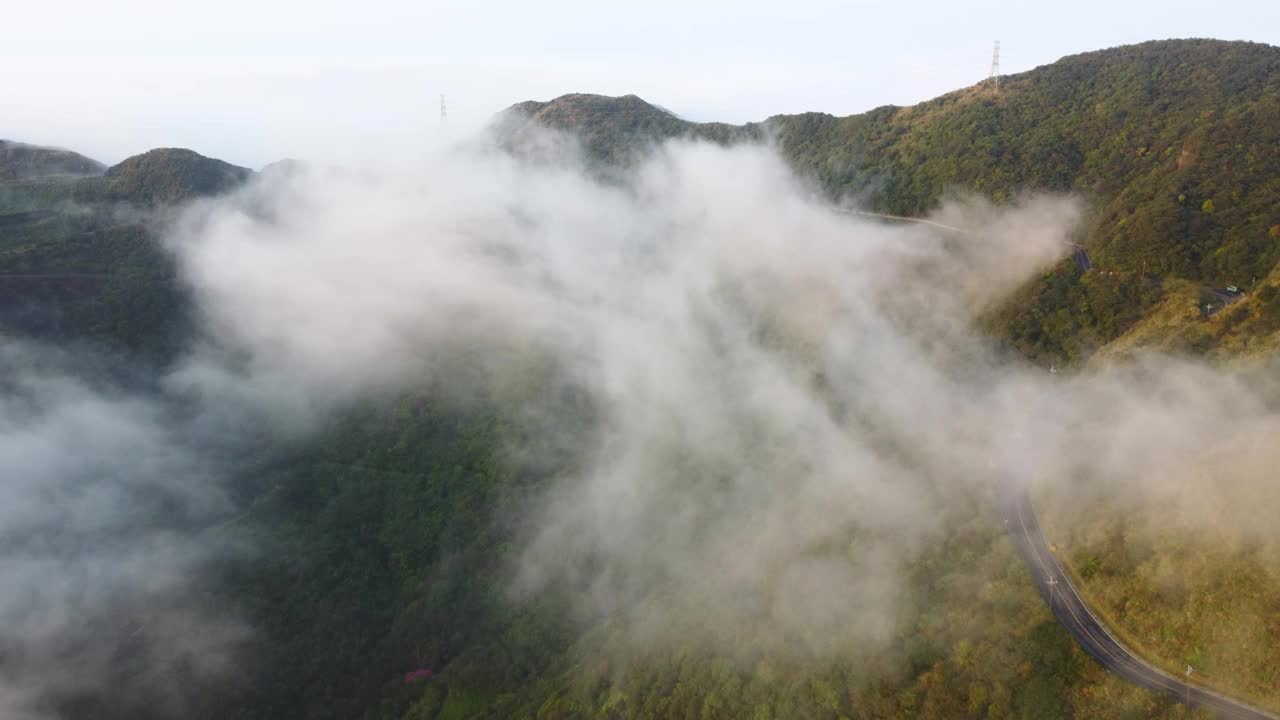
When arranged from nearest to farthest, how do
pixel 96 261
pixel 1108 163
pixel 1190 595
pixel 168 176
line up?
pixel 1190 595 → pixel 1108 163 → pixel 96 261 → pixel 168 176

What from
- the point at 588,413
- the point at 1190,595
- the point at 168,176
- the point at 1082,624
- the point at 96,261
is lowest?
the point at 588,413

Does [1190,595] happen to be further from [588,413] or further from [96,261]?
[96,261]

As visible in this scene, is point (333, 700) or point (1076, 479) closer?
point (1076, 479)

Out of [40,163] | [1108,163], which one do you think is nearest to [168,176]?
[40,163]

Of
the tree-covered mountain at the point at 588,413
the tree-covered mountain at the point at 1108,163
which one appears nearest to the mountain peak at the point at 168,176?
the tree-covered mountain at the point at 588,413

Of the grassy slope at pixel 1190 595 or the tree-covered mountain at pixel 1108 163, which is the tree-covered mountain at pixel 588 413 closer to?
the tree-covered mountain at pixel 1108 163

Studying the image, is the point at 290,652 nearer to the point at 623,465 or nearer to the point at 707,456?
the point at 623,465

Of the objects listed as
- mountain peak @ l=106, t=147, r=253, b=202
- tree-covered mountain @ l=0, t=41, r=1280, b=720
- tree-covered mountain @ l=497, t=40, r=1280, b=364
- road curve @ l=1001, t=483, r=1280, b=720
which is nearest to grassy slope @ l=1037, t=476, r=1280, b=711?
road curve @ l=1001, t=483, r=1280, b=720

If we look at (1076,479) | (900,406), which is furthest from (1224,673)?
(900,406)
